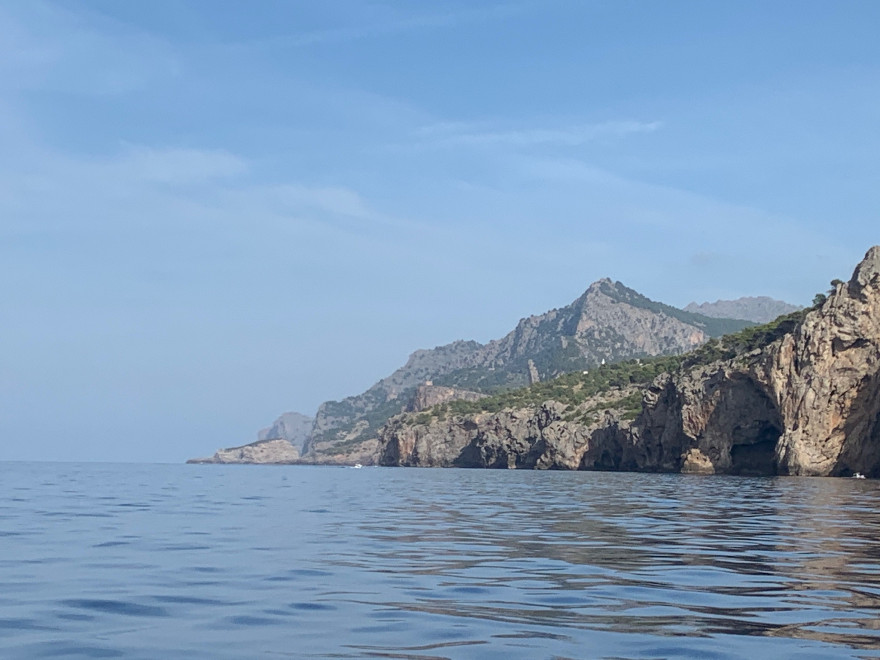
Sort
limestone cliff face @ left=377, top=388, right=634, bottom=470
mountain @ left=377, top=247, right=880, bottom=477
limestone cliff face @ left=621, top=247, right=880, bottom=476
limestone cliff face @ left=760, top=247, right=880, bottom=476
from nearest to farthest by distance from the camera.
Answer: limestone cliff face @ left=760, top=247, right=880, bottom=476
limestone cliff face @ left=621, top=247, right=880, bottom=476
mountain @ left=377, top=247, right=880, bottom=477
limestone cliff face @ left=377, top=388, right=634, bottom=470

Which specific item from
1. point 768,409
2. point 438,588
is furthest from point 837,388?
point 438,588

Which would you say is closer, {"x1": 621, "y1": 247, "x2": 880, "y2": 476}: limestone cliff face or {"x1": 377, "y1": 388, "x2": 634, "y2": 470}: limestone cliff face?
{"x1": 621, "y1": 247, "x2": 880, "y2": 476}: limestone cliff face

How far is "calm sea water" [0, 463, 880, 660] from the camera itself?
11117mm

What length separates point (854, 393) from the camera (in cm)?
9538

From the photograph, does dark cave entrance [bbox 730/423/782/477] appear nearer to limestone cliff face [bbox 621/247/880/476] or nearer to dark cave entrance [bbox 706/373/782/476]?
dark cave entrance [bbox 706/373/782/476]

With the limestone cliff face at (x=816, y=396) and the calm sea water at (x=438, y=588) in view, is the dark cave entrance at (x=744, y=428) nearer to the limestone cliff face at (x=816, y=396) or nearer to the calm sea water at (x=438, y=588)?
the limestone cliff face at (x=816, y=396)

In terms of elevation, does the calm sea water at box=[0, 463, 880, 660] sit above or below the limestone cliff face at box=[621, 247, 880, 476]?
below

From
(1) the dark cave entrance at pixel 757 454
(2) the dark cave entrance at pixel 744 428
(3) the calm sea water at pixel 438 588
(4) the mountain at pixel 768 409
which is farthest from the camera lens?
(1) the dark cave entrance at pixel 757 454

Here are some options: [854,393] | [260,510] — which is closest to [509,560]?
[260,510]

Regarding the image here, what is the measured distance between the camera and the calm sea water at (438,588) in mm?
11117

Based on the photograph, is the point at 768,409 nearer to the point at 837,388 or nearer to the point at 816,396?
the point at 816,396

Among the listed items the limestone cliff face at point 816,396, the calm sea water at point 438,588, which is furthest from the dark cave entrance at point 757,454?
the calm sea water at point 438,588

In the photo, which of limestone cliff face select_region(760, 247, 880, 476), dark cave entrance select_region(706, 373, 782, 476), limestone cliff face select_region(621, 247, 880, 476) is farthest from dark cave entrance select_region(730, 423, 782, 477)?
limestone cliff face select_region(760, 247, 880, 476)

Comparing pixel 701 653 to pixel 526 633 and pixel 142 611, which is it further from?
pixel 142 611
